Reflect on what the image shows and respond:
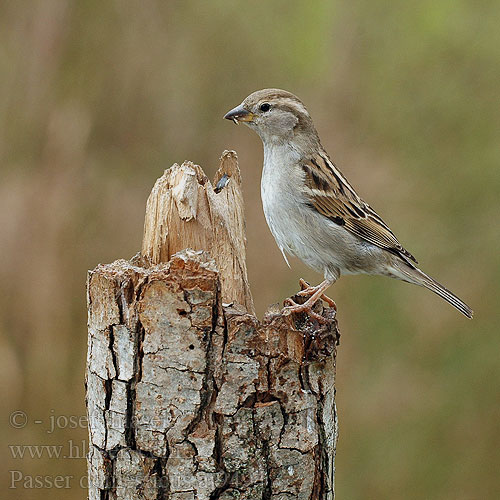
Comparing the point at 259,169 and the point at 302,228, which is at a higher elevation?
the point at 259,169

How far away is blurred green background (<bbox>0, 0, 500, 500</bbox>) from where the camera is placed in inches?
186

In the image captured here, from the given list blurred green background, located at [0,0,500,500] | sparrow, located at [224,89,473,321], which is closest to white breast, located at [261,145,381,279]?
sparrow, located at [224,89,473,321]

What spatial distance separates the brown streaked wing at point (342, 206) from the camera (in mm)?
3973

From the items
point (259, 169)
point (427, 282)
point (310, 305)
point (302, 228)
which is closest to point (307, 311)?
point (310, 305)

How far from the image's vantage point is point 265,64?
16.7 feet

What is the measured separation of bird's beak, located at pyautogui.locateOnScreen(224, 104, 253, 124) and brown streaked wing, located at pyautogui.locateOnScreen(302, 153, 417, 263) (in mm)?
367

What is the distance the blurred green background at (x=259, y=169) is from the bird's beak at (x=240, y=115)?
927 millimetres

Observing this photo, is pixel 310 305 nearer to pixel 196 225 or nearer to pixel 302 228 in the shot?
pixel 196 225

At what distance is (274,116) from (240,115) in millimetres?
169

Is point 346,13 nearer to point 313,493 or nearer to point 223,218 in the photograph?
point 223,218

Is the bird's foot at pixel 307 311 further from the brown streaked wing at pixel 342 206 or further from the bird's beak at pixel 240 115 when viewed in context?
the bird's beak at pixel 240 115

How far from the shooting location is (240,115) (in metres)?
4.02

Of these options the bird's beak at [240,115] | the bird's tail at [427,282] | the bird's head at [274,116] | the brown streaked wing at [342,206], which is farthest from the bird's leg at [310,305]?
the bird's beak at [240,115]

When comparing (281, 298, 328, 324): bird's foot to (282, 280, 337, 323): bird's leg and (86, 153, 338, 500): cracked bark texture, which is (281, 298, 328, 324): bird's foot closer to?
(282, 280, 337, 323): bird's leg
